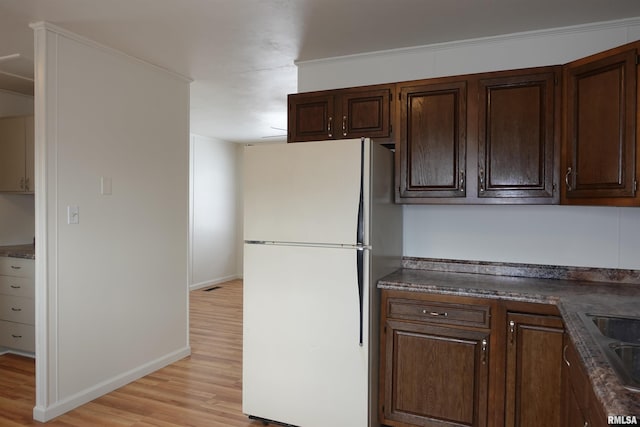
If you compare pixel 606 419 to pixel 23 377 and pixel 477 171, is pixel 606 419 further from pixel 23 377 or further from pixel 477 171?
pixel 23 377

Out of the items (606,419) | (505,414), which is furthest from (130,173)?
(606,419)

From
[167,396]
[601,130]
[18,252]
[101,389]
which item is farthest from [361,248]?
[18,252]

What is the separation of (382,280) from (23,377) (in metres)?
2.93

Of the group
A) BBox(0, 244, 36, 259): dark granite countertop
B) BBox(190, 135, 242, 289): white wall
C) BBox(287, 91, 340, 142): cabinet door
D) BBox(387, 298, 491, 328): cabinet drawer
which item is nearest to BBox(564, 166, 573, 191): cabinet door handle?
BBox(387, 298, 491, 328): cabinet drawer

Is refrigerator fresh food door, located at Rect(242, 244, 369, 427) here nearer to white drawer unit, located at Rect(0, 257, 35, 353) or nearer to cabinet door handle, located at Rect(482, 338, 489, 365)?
cabinet door handle, located at Rect(482, 338, 489, 365)

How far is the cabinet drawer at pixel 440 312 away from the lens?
2.35m

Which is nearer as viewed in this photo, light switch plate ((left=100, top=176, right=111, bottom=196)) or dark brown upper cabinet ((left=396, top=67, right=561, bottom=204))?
dark brown upper cabinet ((left=396, top=67, right=561, bottom=204))

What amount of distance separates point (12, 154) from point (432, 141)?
378cm

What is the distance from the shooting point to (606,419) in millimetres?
1099

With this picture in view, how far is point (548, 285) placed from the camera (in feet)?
8.21

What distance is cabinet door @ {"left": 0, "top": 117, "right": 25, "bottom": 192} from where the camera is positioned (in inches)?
157

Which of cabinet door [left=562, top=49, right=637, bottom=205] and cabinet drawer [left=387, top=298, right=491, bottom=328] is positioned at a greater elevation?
cabinet door [left=562, top=49, right=637, bottom=205]

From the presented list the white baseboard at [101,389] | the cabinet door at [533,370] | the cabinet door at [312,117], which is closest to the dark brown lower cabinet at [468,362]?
the cabinet door at [533,370]

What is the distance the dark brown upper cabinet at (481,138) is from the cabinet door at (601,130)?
88 millimetres
